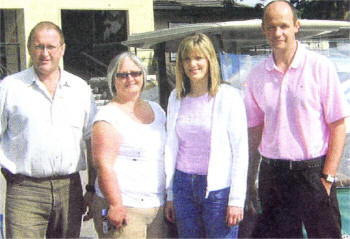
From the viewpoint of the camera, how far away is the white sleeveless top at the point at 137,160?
286cm

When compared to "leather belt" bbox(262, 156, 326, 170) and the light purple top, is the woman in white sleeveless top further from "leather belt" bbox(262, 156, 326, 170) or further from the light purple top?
"leather belt" bbox(262, 156, 326, 170)

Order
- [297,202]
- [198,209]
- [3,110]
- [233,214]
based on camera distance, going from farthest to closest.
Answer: [3,110] → [297,202] → [198,209] → [233,214]

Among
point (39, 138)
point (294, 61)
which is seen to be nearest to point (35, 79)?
point (39, 138)

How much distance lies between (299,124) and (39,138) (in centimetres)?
153

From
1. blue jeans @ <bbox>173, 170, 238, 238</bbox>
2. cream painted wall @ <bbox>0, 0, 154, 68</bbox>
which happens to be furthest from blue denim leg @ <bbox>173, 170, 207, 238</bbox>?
cream painted wall @ <bbox>0, 0, 154, 68</bbox>

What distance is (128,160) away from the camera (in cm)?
286

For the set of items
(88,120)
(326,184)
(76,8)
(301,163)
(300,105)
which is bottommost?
(326,184)

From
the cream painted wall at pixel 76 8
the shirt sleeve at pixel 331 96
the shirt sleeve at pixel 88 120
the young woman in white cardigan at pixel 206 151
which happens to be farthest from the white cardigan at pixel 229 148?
the cream painted wall at pixel 76 8

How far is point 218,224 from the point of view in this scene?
2818 mm

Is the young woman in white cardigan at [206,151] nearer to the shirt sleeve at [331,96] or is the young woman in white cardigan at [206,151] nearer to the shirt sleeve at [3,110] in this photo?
the shirt sleeve at [331,96]

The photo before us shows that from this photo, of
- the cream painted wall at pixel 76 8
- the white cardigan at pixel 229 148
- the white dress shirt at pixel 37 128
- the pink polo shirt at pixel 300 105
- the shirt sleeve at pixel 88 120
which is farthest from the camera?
the cream painted wall at pixel 76 8

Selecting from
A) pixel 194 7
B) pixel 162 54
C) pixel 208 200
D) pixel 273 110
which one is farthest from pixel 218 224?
pixel 194 7

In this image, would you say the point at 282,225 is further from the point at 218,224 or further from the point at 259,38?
the point at 259,38

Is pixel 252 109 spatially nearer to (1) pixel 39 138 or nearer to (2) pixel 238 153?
(2) pixel 238 153
